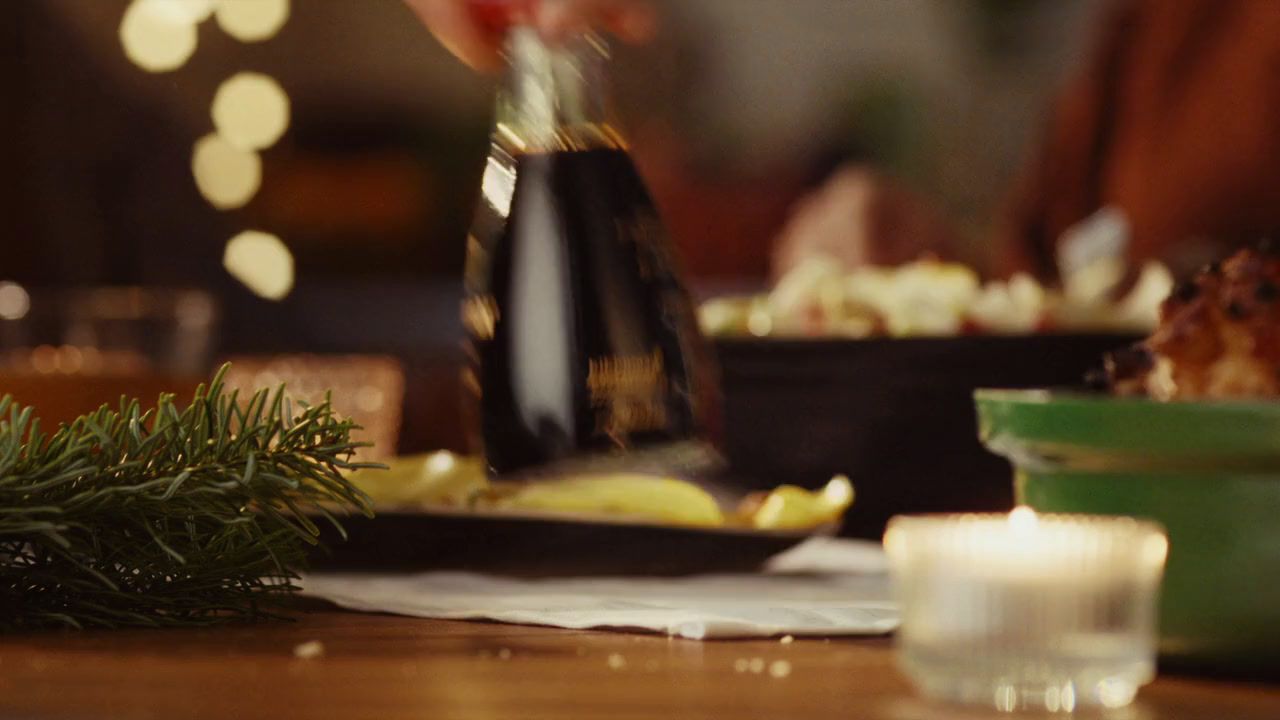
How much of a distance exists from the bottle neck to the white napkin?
0.69 feet

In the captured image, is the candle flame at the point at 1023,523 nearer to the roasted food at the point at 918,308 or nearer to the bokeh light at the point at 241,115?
the roasted food at the point at 918,308

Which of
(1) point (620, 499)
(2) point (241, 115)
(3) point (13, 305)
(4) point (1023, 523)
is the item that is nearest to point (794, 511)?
(1) point (620, 499)

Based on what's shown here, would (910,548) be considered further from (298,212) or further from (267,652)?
(298,212)

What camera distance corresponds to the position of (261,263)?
5.42m

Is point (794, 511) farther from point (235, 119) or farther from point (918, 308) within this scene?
point (235, 119)

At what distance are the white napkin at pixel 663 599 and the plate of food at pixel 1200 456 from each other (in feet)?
0.33

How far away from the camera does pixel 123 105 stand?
480cm

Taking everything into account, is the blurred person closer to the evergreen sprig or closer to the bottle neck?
the bottle neck

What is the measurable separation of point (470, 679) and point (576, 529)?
0.26 m

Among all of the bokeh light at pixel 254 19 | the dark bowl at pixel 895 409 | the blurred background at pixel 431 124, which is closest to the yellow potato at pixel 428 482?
the dark bowl at pixel 895 409

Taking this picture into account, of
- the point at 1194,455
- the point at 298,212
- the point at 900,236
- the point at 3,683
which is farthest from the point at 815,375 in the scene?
the point at 298,212

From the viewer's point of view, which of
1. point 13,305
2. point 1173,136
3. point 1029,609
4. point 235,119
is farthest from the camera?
point 235,119

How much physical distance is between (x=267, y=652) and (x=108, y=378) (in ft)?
1.27

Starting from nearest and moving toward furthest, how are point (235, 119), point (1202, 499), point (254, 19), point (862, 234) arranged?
point (1202, 499), point (862, 234), point (254, 19), point (235, 119)
